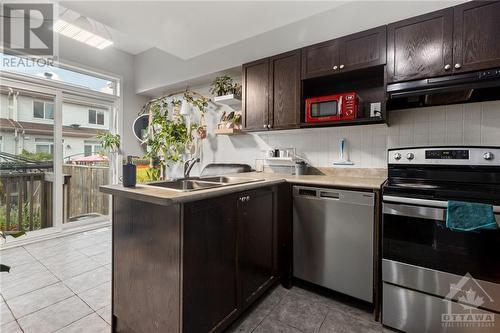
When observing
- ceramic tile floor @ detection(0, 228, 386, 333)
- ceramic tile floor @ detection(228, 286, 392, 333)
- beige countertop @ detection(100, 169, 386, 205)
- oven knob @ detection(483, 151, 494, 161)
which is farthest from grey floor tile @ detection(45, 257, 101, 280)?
oven knob @ detection(483, 151, 494, 161)

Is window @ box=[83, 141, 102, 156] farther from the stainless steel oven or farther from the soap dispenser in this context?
the stainless steel oven

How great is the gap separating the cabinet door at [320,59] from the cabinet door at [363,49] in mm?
64

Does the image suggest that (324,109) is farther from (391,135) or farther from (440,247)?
(440,247)

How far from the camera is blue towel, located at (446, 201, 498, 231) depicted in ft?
4.36

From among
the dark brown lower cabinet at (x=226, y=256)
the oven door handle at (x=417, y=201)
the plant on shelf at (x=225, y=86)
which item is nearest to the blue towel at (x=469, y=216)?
the oven door handle at (x=417, y=201)

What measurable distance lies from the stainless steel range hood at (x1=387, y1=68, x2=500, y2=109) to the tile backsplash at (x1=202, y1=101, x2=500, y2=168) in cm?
10

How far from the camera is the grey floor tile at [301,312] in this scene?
169 centimetres

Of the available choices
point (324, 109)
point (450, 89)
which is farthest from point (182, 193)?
point (450, 89)

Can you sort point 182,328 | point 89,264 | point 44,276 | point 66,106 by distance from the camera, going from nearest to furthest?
point 182,328, point 44,276, point 89,264, point 66,106

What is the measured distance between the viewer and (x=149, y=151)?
13.0 feet

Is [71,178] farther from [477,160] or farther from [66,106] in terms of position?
[477,160]

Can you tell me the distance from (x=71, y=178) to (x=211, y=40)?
300 cm

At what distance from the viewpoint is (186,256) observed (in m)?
1.23

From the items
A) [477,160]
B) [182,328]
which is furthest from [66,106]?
[477,160]
